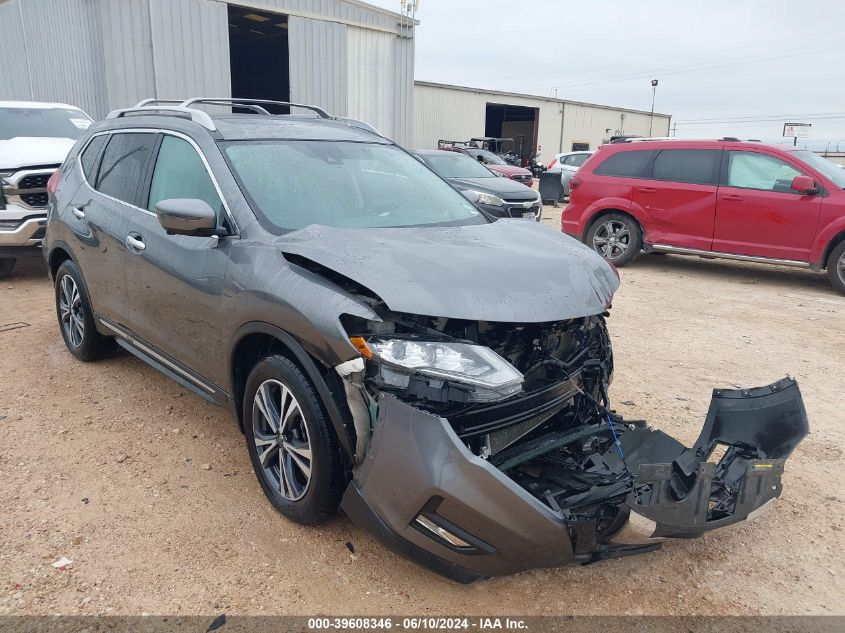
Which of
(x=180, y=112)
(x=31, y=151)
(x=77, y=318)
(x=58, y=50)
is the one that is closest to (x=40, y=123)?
(x=31, y=151)

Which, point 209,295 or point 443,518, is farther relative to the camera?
point 209,295

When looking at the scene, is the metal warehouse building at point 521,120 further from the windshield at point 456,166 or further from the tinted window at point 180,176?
the tinted window at point 180,176

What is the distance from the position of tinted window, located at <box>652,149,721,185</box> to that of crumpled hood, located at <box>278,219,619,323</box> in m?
6.23

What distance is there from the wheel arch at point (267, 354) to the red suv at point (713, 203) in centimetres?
721

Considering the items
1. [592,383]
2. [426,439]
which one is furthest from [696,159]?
[426,439]

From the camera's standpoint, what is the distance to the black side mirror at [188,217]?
9.55ft

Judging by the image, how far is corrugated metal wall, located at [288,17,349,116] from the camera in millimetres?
14969

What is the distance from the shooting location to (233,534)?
2863mm

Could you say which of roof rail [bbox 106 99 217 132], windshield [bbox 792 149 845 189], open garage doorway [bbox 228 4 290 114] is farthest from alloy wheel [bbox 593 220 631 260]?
open garage doorway [bbox 228 4 290 114]

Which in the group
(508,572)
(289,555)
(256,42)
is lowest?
(289,555)

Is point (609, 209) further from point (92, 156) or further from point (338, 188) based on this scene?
point (92, 156)

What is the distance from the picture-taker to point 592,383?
10.0 feet

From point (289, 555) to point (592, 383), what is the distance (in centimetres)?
155

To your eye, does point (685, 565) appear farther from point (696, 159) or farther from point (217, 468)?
point (696, 159)
